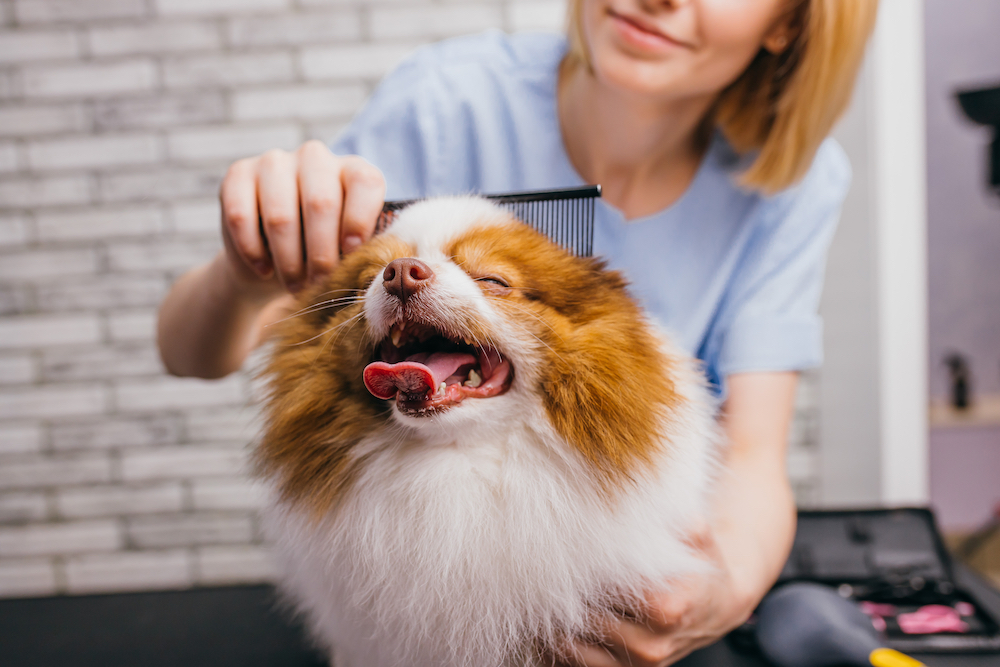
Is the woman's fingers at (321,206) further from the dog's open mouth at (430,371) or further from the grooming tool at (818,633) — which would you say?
the grooming tool at (818,633)

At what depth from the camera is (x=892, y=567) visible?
4.59ft

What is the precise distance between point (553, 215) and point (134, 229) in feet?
5.65

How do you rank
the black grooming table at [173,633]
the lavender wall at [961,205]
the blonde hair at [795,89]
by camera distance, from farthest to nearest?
the lavender wall at [961,205] < the black grooming table at [173,633] < the blonde hair at [795,89]

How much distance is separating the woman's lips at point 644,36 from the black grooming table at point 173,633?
0.96 meters

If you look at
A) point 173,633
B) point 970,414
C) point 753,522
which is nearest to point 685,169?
point 753,522

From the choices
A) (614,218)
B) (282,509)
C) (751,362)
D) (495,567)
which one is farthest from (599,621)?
(614,218)

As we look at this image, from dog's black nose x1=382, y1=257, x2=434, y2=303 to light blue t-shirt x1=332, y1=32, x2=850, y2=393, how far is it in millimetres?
636

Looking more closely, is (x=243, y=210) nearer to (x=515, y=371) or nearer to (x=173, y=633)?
(x=515, y=371)

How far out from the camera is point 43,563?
2.30m

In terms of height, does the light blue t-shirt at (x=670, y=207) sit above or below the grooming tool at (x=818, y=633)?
above

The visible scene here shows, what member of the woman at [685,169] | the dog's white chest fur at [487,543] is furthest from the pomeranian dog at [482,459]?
the woman at [685,169]

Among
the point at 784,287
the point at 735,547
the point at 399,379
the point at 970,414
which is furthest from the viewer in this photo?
the point at 970,414

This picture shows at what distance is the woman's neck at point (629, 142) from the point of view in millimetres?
1221

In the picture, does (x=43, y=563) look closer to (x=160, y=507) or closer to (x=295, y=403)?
(x=160, y=507)
